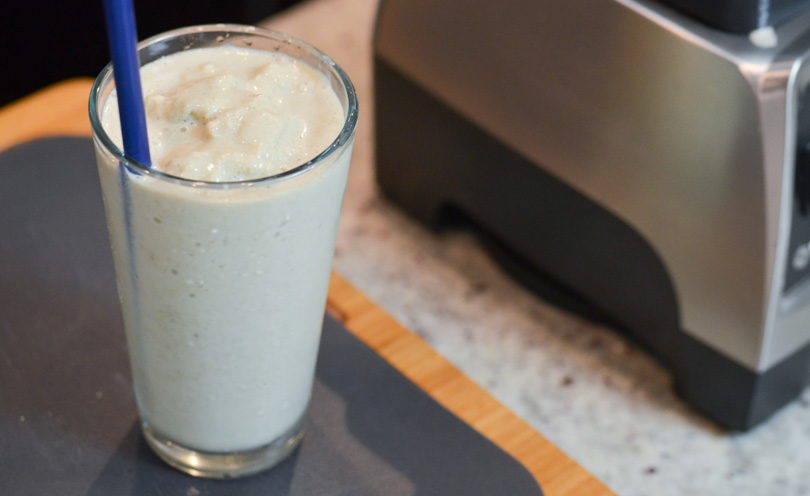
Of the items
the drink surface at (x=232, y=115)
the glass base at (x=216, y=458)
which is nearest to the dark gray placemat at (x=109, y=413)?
the glass base at (x=216, y=458)

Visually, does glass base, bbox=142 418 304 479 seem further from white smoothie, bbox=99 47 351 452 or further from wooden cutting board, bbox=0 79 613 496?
wooden cutting board, bbox=0 79 613 496

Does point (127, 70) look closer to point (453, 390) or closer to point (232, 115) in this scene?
point (232, 115)

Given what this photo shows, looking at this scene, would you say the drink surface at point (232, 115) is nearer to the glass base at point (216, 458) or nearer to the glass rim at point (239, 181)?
the glass rim at point (239, 181)

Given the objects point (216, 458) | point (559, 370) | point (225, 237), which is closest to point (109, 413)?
point (216, 458)

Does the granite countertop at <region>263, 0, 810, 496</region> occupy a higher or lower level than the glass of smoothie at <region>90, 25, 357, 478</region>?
lower

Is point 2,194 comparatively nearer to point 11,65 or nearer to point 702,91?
point 702,91

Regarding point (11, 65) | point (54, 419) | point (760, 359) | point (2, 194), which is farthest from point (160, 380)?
point (11, 65)

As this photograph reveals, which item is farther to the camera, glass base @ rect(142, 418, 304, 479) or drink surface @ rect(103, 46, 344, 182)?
glass base @ rect(142, 418, 304, 479)

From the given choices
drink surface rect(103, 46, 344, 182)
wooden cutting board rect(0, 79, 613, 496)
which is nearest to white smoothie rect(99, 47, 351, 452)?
drink surface rect(103, 46, 344, 182)
